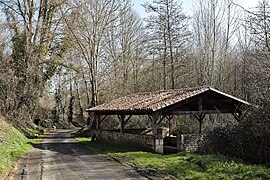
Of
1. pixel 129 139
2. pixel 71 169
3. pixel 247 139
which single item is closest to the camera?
pixel 71 169

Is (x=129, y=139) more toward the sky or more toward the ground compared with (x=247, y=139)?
more toward the ground

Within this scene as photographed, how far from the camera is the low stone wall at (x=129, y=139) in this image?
17.0m

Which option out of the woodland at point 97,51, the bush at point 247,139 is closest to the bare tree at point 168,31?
the woodland at point 97,51

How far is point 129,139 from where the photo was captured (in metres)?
19.3

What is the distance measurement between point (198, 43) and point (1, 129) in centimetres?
1949

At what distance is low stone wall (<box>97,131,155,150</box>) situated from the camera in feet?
55.7

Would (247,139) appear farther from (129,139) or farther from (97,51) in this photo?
(97,51)

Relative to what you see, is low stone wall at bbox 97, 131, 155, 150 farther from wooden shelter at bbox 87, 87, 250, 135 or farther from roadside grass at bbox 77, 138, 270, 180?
roadside grass at bbox 77, 138, 270, 180

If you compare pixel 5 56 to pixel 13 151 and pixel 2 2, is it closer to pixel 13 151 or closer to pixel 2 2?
pixel 2 2

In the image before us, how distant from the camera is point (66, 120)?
49844mm

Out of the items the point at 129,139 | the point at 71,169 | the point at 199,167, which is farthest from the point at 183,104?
the point at 71,169

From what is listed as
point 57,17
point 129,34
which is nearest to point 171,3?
point 129,34

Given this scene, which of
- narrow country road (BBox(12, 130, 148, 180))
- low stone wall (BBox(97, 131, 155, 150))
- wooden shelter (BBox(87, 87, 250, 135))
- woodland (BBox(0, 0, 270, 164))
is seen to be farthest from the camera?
woodland (BBox(0, 0, 270, 164))

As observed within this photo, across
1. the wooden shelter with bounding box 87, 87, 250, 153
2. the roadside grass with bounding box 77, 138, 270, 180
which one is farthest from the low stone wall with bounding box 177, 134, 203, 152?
the roadside grass with bounding box 77, 138, 270, 180
